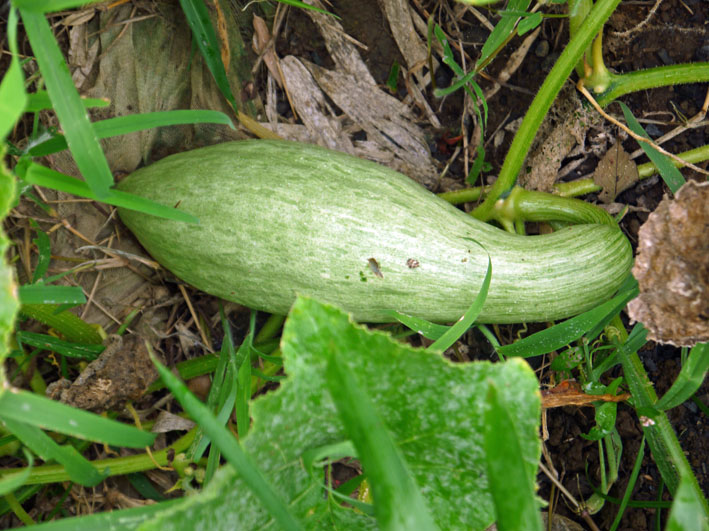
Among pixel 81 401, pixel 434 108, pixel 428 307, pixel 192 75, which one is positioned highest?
pixel 192 75

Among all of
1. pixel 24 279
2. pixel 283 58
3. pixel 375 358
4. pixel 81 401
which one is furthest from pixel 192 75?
pixel 375 358

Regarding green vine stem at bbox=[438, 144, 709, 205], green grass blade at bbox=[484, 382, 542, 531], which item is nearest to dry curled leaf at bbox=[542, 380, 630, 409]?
green vine stem at bbox=[438, 144, 709, 205]

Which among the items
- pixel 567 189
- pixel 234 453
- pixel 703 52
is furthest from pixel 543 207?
pixel 234 453

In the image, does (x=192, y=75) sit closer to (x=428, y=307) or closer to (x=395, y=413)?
(x=428, y=307)

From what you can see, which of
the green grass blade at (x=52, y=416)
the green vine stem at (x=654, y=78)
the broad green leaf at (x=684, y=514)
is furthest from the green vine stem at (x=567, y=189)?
the green grass blade at (x=52, y=416)

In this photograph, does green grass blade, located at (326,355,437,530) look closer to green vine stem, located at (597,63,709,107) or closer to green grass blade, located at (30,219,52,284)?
green grass blade, located at (30,219,52,284)
